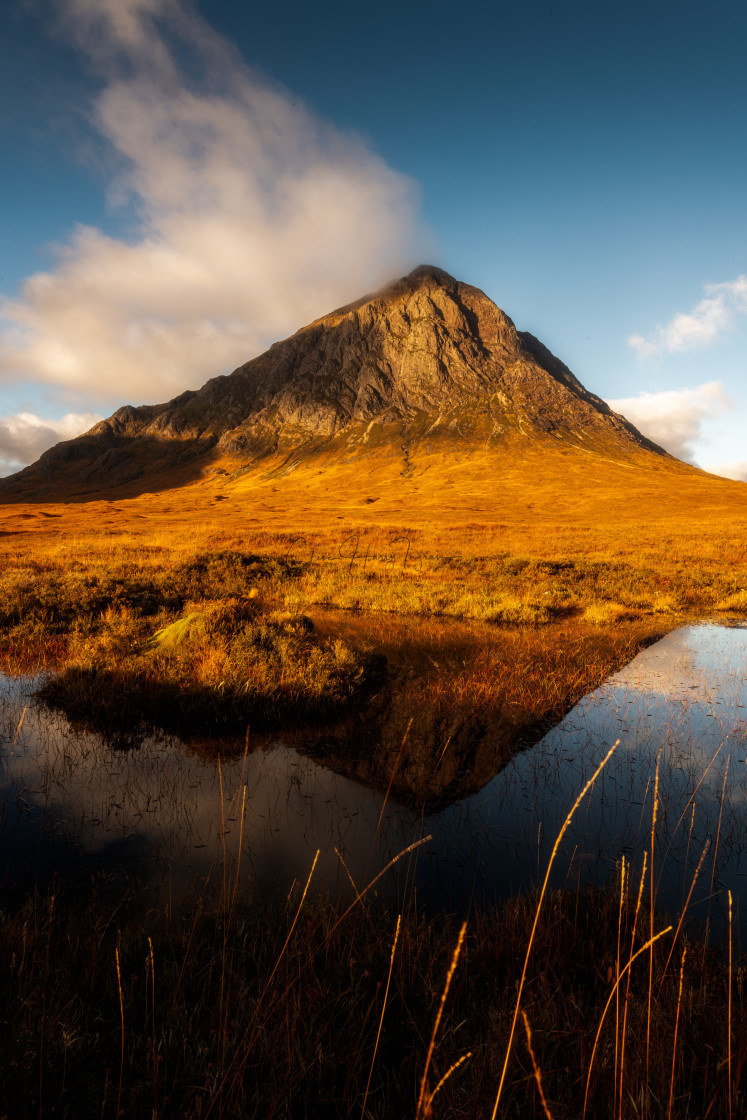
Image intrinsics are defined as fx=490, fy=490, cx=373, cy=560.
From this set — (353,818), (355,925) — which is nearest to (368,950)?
(355,925)

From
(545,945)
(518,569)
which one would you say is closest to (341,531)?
(518,569)

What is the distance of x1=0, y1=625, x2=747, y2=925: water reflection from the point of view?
4602 millimetres

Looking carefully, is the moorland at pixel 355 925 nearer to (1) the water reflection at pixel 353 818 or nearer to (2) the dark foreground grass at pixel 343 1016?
(2) the dark foreground grass at pixel 343 1016

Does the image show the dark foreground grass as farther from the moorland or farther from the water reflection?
the water reflection

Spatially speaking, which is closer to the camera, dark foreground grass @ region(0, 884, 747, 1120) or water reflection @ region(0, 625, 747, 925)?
dark foreground grass @ region(0, 884, 747, 1120)

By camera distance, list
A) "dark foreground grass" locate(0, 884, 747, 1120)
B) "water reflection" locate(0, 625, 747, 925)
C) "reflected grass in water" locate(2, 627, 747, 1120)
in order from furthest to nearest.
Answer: "water reflection" locate(0, 625, 747, 925) < "reflected grass in water" locate(2, 627, 747, 1120) < "dark foreground grass" locate(0, 884, 747, 1120)

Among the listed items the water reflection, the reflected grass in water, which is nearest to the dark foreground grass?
the reflected grass in water

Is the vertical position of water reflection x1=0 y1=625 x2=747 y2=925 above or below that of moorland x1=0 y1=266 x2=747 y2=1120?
below

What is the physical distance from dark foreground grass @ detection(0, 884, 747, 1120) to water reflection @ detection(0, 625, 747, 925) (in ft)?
2.00

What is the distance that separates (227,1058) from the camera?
98.4 inches

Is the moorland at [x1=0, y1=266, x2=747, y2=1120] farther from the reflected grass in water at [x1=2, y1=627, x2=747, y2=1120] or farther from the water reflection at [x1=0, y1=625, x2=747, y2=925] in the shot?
the water reflection at [x1=0, y1=625, x2=747, y2=925]

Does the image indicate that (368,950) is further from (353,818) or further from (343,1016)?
(353,818)

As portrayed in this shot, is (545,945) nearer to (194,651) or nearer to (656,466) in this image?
(194,651)

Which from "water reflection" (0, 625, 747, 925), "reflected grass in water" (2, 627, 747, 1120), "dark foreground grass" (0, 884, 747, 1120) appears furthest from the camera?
"water reflection" (0, 625, 747, 925)
